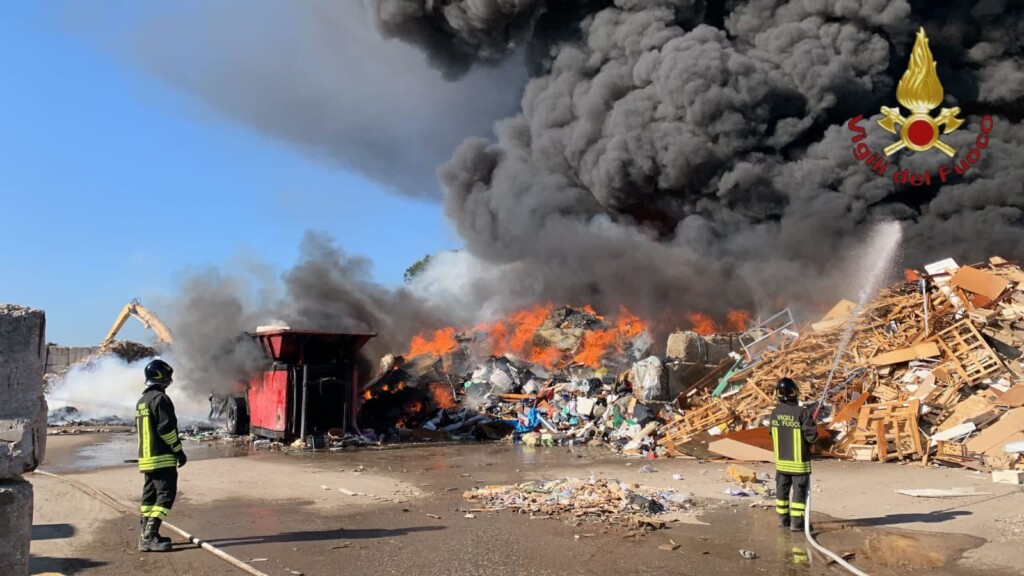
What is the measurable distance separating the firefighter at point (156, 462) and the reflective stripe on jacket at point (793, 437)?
14.7ft

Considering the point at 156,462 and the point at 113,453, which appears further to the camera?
the point at 113,453


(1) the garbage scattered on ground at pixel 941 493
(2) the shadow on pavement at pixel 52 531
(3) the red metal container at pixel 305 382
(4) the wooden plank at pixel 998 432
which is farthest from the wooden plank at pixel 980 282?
(2) the shadow on pavement at pixel 52 531

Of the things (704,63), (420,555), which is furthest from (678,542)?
(704,63)

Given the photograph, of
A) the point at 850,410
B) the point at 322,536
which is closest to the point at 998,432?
the point at 850,410

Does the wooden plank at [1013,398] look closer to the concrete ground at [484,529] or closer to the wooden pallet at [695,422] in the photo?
the concrete ground at [484,529]

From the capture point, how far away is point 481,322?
76.7 feet

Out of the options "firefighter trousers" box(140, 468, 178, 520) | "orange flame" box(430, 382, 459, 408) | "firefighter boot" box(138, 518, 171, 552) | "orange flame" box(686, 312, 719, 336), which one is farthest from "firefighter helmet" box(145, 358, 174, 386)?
"orange flame" box(686, 312, 719, 336)

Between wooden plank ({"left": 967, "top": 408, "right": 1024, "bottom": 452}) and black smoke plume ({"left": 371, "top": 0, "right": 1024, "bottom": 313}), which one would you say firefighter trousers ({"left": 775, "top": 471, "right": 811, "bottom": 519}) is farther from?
black smoke plume ({"left": 371, "top": 0, "right": 1024, "bottom": 313})

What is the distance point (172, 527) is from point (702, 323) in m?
16.5

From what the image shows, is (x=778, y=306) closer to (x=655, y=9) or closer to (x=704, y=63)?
(x=704, y=63)

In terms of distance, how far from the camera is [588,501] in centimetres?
661

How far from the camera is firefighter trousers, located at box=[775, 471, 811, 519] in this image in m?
5.70

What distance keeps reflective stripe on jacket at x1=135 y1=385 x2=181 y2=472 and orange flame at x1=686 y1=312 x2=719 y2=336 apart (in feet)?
54.3

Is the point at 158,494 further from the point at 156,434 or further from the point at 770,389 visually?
the point at 770,389
